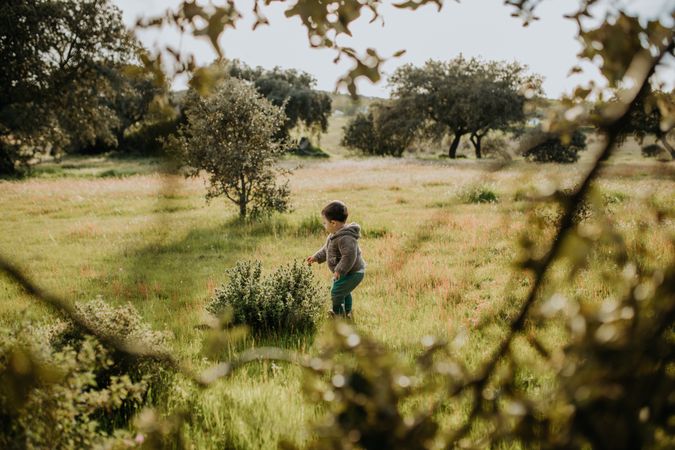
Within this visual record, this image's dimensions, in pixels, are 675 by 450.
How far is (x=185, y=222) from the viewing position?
13.5 metres

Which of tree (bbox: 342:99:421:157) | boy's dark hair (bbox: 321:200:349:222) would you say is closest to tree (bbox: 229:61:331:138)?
tree (bbox: 342:99:421:157)

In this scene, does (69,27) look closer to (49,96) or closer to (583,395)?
(49,96)

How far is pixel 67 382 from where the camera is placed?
7.49ft

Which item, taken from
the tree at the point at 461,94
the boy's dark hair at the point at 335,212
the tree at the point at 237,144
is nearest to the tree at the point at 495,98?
the tree at the point at 461,94

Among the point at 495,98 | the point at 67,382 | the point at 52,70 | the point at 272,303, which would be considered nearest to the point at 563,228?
the point at 67,382

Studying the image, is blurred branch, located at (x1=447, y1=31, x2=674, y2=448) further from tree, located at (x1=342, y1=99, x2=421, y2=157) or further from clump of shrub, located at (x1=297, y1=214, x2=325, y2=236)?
tree, located at (x1=342, y1=99, x2=421, y2=157)

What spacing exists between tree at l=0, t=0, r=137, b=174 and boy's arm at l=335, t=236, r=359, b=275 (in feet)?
86.3

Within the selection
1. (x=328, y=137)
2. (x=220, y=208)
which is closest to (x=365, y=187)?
(x=220, y=208)

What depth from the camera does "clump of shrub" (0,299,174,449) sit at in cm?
111

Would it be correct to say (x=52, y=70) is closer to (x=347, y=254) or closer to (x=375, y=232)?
(x=375, y=232)

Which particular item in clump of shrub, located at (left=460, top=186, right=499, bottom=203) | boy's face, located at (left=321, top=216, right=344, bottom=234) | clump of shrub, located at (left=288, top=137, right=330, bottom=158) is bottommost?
clump of shrub, located at (left=288, top=137, right=330, bottom=158)

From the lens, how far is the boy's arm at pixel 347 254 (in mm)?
5886

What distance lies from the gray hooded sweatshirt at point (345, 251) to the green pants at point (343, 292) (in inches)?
3.6

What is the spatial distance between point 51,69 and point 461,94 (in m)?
37.6
